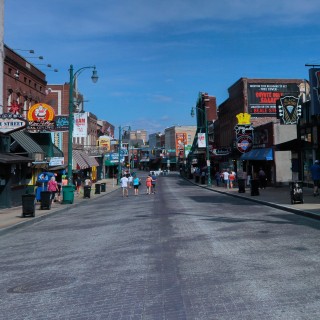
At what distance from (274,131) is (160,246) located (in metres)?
28.4

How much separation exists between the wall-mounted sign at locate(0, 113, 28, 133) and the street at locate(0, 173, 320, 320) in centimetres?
797

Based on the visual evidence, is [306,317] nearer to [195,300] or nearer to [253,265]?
[195,300]

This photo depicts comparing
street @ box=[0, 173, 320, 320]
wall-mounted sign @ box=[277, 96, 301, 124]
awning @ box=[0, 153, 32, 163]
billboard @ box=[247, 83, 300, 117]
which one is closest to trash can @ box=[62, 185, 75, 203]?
awning @ box=[0, 153, 32, 163]

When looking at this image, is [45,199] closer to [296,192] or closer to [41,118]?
[41,118]

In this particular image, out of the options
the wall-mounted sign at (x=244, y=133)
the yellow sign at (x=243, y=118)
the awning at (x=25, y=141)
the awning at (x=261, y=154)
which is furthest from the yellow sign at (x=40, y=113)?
the yellow sign at (x=243, y=118)

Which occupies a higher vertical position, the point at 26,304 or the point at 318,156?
the point at 318,156

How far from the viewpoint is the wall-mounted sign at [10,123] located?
1973 cm

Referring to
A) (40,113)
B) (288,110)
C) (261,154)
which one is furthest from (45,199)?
(261,154)

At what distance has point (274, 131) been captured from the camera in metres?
36.0

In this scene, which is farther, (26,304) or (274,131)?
(274,131)

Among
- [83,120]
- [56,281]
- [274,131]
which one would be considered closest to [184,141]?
[274,131]

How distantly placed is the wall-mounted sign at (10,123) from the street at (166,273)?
26.1 ft

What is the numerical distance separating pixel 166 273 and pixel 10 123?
15.0 metres

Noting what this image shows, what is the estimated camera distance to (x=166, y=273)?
7141 millimetres
